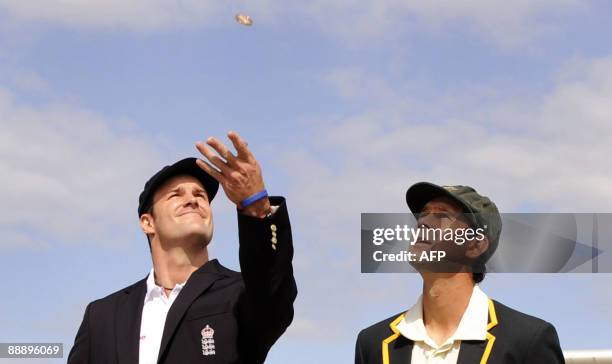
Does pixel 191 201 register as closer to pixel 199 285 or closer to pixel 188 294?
pixel 199 285

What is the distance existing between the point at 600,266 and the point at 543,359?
167 inches

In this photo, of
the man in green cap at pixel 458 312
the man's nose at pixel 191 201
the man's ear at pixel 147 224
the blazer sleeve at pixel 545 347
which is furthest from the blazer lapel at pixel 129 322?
the blazer sleeve at pixel 545 347

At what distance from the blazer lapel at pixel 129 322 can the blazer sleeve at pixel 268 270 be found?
1203mm

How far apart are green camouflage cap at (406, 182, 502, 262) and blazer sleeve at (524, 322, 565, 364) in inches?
33.4

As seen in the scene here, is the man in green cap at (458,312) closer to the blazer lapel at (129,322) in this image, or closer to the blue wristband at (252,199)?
the blue wristband at (252,199)

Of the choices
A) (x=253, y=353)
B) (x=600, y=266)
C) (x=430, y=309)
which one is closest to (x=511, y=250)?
(x=600, y=266)

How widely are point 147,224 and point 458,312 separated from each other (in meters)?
3.44

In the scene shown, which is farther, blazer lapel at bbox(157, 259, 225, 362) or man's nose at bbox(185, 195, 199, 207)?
man's nose at bbox(185, 195, 199, 207)

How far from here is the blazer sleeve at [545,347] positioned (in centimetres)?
826

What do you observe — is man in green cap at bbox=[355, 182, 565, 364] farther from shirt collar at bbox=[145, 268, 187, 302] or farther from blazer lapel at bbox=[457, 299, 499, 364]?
shirt collar at bbox=[145, 268, 187, 302]

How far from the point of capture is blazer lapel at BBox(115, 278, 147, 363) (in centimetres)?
930

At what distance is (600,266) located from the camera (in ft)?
39.8

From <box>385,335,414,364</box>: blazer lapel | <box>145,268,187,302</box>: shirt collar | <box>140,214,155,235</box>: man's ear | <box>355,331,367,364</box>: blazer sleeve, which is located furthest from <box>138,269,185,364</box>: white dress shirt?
<box>385,335,414,364</box>: blazer lapel

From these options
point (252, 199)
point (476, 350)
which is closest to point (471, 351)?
point (476, 350)
